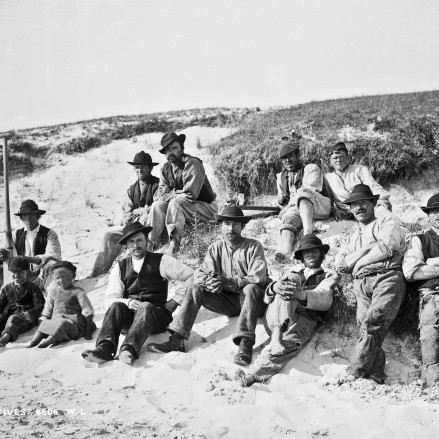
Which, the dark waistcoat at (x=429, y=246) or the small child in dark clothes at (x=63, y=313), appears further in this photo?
the small child in dark clothes at (x=63, y=313)

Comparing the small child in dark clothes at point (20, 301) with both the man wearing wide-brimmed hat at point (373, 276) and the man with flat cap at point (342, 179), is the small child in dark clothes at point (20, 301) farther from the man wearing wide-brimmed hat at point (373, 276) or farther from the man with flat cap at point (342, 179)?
the man with flat cap at point (342, 179)

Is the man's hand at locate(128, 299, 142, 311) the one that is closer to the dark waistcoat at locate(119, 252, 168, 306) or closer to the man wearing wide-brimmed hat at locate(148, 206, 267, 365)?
the dark waistcoat at locate(119, 252, 168, 306)

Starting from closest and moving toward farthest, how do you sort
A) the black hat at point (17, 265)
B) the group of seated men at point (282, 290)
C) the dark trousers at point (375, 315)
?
the dark trousers at point (375, 315) → the group of seated men at point (282, 290) → the black hat at point (17, 265)

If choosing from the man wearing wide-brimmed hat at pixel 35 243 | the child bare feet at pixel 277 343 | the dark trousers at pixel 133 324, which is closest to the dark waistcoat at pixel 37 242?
the man wearing wide-brimmed hat at pixel 35 243

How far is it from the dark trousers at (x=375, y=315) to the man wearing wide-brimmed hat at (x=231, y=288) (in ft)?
3.38

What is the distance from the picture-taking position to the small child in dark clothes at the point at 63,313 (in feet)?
25.5

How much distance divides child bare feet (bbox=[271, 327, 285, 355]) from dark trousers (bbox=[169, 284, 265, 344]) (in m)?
0.27

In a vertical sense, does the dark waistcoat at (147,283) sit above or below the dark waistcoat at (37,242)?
below

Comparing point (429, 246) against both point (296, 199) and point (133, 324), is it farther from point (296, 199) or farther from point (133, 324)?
point (133, 324)

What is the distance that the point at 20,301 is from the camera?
28.2 ft

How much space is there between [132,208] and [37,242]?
1.47 metres

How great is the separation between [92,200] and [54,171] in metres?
1.65

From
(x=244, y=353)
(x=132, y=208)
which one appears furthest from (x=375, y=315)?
(x=132, y=208)

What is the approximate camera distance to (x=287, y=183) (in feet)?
31.4
